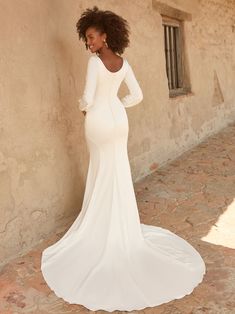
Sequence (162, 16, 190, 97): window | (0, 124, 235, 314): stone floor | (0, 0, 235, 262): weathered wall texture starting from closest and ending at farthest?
(0, 124, 235, 314): stone floor
(0, 0, 235, 262): weathered wall texture
(162, 16, 190, 97): window

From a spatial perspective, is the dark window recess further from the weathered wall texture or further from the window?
the weathered wall texture

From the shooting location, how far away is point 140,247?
120 inches

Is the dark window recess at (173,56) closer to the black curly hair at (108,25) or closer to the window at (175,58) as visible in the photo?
the window at (175,58)

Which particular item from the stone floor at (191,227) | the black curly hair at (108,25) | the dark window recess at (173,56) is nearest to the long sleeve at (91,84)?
the black curly hair at (108,25)

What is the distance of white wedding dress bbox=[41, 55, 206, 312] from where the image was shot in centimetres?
265

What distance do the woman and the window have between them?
11.1ft

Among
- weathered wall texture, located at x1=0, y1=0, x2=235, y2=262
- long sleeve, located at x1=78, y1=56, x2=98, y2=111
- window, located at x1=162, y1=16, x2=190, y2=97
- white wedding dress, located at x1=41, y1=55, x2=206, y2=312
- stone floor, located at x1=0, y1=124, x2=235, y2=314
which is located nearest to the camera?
stone floor, located at x1=0, y1=124, x2=235, y2=314

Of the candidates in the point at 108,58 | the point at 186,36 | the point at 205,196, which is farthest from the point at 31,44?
the point at 186,36

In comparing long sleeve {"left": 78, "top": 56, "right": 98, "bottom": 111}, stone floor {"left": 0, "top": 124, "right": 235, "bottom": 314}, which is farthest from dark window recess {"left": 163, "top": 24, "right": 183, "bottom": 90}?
long sleeve {"left": 78, "top": 56, "right": 98, "bottom": 111}

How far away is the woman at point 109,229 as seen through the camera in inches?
105

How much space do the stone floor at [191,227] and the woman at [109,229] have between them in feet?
0.35

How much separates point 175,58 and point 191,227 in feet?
12.1

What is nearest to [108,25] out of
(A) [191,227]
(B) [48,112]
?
(B) [48,112]

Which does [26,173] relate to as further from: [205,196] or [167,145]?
[167,145]
